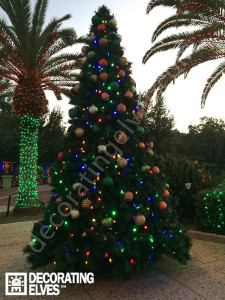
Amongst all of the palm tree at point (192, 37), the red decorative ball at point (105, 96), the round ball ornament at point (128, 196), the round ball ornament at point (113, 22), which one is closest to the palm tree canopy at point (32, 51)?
the palm tree at point (192, 37)

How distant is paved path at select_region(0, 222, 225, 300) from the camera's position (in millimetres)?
2872

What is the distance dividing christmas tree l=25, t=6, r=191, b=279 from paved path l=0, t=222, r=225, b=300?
0.74ft

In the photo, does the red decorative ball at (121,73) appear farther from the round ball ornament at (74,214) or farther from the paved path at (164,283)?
the paved path at (164,283)

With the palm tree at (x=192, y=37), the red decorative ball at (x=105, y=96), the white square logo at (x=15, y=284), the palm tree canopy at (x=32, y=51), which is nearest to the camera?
the white square logo at (x=15, y=284)

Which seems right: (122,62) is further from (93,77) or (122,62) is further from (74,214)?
(74,214)

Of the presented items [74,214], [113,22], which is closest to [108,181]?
[74,214]

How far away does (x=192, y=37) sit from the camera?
712 centimetres

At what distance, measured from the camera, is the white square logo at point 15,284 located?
118 inches

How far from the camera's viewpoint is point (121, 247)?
118 inches

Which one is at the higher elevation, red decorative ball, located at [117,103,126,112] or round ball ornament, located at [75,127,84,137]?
red decorative ball, located at [117,103,126,112]

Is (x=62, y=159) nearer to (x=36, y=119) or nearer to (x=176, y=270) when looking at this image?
(x=176, y=270)

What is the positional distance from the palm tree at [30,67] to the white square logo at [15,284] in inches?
213

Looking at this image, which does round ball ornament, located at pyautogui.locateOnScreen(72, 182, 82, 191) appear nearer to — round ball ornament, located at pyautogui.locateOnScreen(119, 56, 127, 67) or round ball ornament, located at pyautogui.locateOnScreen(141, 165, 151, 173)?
round ball ornament, located at pyautogui.locateOnScreen(141, 165, 151, 173)

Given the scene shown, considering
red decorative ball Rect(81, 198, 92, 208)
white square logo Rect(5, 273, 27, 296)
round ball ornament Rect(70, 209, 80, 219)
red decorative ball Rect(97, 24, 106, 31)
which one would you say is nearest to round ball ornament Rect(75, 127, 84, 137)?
red decorative ball Rect(81, 198, 92, 208)
